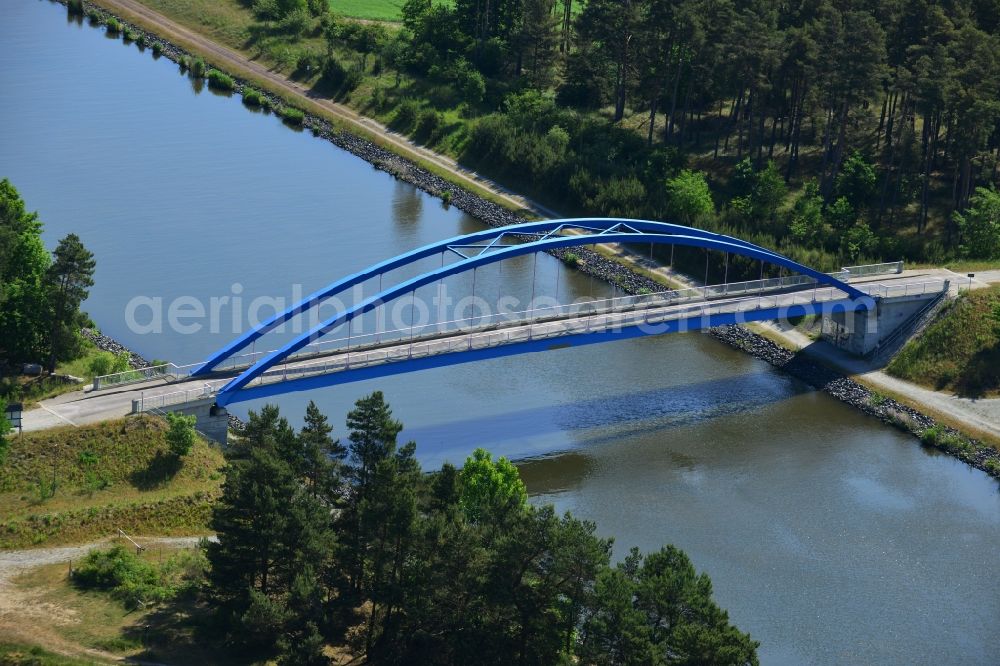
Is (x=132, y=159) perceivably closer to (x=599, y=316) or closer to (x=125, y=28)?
(x=125, y=28)

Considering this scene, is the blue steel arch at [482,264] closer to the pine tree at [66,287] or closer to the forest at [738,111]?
the pine tree at [66,287]

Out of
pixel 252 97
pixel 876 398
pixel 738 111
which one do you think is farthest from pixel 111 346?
pixel 738 111

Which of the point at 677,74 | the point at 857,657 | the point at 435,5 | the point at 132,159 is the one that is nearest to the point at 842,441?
the point at 857,657

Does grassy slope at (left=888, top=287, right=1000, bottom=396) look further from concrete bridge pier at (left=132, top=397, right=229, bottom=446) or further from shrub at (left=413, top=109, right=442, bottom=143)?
shrub at (left=413, top=109, right=442, bottom=143)

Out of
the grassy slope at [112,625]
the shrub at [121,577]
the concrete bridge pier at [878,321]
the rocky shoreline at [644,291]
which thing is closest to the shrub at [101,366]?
the rocky shoreline at [644,291]

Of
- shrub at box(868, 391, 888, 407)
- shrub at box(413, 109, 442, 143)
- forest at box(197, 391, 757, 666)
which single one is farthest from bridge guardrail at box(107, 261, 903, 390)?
shrub at box(413, 109, 442, 143)
